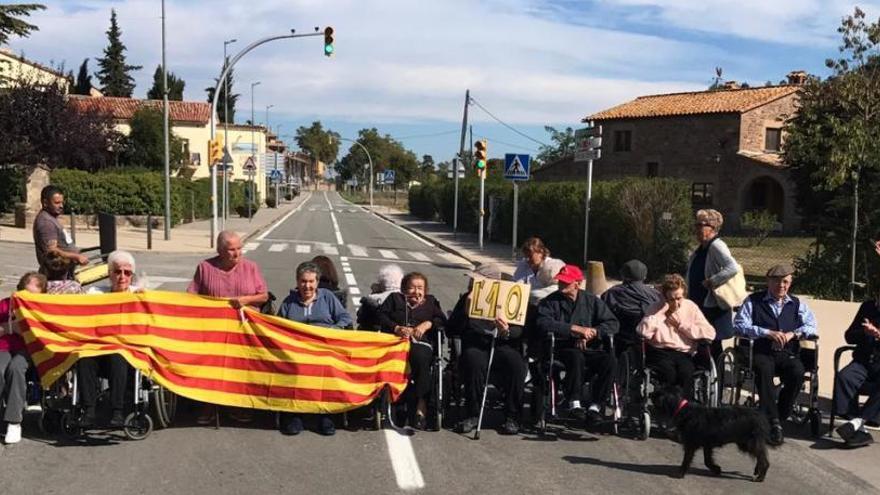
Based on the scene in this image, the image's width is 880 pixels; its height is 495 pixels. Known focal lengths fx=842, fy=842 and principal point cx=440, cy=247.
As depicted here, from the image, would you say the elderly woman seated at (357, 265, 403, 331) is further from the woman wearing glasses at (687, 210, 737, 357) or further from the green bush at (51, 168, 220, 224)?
the green bush at (51, 168, 220, 224)

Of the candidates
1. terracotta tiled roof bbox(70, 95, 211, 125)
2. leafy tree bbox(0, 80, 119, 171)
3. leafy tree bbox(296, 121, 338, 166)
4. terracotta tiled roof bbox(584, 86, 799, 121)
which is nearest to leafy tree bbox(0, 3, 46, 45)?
leafy tree bbox(0, 80, 119, 171)

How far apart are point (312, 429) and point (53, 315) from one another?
2.17m

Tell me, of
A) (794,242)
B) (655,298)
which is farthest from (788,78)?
(655,298)

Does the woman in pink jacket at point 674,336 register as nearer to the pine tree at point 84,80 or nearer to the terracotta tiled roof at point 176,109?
the terracotta tiled roof at point 176,109

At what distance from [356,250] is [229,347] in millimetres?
20733

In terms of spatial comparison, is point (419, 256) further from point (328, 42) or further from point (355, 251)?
point (328, 42)

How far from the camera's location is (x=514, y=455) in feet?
19.8

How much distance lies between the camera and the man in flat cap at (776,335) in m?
6.78

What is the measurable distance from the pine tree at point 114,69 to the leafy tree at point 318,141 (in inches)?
2188

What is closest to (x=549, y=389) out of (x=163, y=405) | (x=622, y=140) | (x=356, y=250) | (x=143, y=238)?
(x=163, y=405)

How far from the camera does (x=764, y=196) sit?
152 feet

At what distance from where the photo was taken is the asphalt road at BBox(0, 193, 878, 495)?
5.27 meters

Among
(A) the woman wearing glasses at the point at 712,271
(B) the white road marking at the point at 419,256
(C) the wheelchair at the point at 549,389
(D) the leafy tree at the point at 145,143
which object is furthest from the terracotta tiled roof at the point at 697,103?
(C) the wheelchair at the point at 549,389

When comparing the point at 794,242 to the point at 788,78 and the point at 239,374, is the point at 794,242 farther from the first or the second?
the point at 239,374
